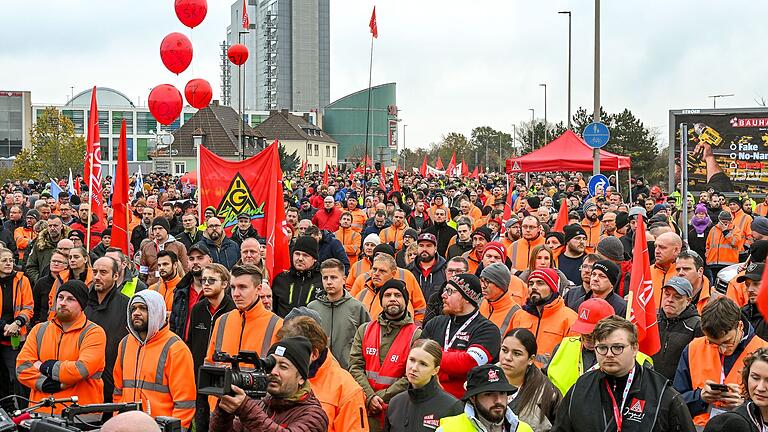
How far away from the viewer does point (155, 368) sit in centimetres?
666

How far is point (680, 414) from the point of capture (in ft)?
16.8

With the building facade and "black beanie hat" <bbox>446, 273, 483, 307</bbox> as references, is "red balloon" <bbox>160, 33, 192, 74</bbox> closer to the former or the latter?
"black beanie hat" <bbox>446, 273, 483, 307</bbox>

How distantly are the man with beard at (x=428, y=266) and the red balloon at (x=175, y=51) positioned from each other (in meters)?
8.80

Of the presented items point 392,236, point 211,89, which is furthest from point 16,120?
point 392,236

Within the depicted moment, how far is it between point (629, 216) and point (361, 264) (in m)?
4.49

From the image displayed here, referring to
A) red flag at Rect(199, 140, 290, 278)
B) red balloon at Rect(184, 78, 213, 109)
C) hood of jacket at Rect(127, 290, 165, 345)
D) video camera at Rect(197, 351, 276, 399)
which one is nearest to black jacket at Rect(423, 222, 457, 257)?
red flag at Rect(199, 140, 290, 278)

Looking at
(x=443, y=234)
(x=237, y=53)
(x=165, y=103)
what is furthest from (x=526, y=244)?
(x=237, y=53)

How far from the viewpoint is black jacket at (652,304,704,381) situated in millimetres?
Answer: 7277

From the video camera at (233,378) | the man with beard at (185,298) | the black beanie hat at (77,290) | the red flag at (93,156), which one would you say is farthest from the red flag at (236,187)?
the video camera at (233,378)

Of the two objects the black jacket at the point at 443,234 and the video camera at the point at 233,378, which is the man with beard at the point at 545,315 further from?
the black jacket at the point at 443,234

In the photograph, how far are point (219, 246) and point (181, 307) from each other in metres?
3.61

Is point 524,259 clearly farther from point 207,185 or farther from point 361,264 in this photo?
point 207,185

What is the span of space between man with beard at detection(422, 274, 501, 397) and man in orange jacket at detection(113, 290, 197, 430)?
175 cm

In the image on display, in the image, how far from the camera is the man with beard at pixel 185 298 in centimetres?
865
